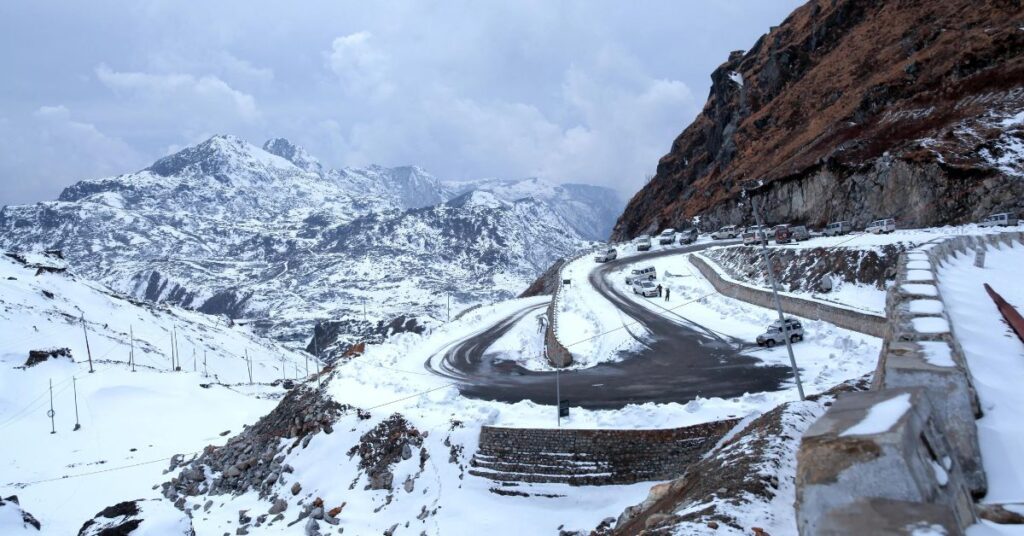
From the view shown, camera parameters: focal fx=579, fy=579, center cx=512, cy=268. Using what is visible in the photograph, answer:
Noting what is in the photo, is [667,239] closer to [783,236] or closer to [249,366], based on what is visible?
[783,236]

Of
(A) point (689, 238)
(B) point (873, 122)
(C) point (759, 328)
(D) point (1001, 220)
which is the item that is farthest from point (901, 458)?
(A) point (689, 238)

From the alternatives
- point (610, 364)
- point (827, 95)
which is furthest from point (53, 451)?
point (827, 95)

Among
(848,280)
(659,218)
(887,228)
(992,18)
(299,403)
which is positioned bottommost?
(299,403)

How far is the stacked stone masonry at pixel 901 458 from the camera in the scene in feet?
14.4

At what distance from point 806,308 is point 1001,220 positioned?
691 inches

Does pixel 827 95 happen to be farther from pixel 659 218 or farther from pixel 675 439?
pixel 675 439

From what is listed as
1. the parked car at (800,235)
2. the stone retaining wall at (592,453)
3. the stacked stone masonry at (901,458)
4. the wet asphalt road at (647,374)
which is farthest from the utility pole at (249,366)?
the stacked stone masonry at (901,458)

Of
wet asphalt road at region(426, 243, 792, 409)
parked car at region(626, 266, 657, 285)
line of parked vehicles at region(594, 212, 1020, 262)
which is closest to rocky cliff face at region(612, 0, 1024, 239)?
line of parked vehicles at region(594, 212, 1020, 262)

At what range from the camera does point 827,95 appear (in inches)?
3130

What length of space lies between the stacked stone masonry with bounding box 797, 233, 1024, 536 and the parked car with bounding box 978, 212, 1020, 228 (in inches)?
1608

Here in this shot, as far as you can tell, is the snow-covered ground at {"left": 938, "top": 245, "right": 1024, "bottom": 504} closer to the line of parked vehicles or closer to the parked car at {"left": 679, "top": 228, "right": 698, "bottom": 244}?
the line of parked vehicles

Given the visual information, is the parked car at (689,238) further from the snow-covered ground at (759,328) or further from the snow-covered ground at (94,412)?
the snow-covered ground at (94,412)

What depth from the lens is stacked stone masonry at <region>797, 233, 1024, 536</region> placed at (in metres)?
4.40

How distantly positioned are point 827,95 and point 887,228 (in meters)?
43.7
